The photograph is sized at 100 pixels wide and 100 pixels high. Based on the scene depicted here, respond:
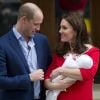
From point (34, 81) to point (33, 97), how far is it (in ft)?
0.48

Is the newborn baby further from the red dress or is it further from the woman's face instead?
the woman's face

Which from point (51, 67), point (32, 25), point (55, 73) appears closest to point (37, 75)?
point (55, 73)

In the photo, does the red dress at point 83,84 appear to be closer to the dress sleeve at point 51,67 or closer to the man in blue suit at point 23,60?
the dress sleeve at point 51,67

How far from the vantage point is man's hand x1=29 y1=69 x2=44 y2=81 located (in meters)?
4.17

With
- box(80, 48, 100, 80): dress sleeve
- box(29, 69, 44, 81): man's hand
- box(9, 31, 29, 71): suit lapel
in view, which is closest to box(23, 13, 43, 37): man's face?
box(9, 31, 29, 71): suit lapel

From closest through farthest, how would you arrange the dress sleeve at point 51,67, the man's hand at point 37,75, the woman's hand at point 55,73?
the man's hand at point 37,75
the woman's hand at point 55,73
the dress sleeve at point 51,67

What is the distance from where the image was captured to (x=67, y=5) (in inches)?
381

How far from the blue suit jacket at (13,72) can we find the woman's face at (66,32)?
278mm

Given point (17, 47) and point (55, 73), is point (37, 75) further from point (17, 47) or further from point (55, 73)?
point (17, 47)

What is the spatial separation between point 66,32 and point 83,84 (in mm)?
452

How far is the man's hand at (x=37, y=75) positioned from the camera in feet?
13.7

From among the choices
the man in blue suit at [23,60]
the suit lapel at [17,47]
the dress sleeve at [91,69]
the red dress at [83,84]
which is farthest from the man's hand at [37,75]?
the dress sleeve at [91,69]

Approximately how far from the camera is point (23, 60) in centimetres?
427

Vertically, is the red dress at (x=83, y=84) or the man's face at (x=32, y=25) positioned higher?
the man's face at (x=32, y=25)
